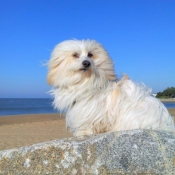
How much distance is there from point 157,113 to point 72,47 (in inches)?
60.3

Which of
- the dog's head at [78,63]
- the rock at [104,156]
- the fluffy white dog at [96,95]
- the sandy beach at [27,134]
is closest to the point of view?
the rock at [104,156]

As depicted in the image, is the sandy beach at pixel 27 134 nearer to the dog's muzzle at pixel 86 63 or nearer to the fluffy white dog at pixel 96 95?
the fluffy white dog at pixel 96 95

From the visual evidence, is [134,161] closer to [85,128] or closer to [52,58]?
[85,128]

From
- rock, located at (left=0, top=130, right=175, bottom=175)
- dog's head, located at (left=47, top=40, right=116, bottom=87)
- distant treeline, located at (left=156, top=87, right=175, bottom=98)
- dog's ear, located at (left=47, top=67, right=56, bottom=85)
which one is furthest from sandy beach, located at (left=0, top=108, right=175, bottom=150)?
distant treeline, located at (left=156, top=87, right=175, bottom=98)

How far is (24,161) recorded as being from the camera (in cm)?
313

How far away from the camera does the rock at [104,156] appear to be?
2.87m

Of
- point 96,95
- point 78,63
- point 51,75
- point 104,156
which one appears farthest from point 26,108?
point 104,156

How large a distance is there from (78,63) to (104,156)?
5.23 feet

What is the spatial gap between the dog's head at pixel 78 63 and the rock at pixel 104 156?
4.18 feet

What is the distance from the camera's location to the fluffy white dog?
408cm

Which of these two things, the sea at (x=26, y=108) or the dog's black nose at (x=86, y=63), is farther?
the sea at (x=26, y=108)

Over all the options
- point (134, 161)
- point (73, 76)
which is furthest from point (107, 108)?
point (134, 161)

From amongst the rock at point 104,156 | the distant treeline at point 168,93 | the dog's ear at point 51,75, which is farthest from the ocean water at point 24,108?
the distant treeline at point 168,93

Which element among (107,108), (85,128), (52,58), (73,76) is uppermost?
(52,58)
